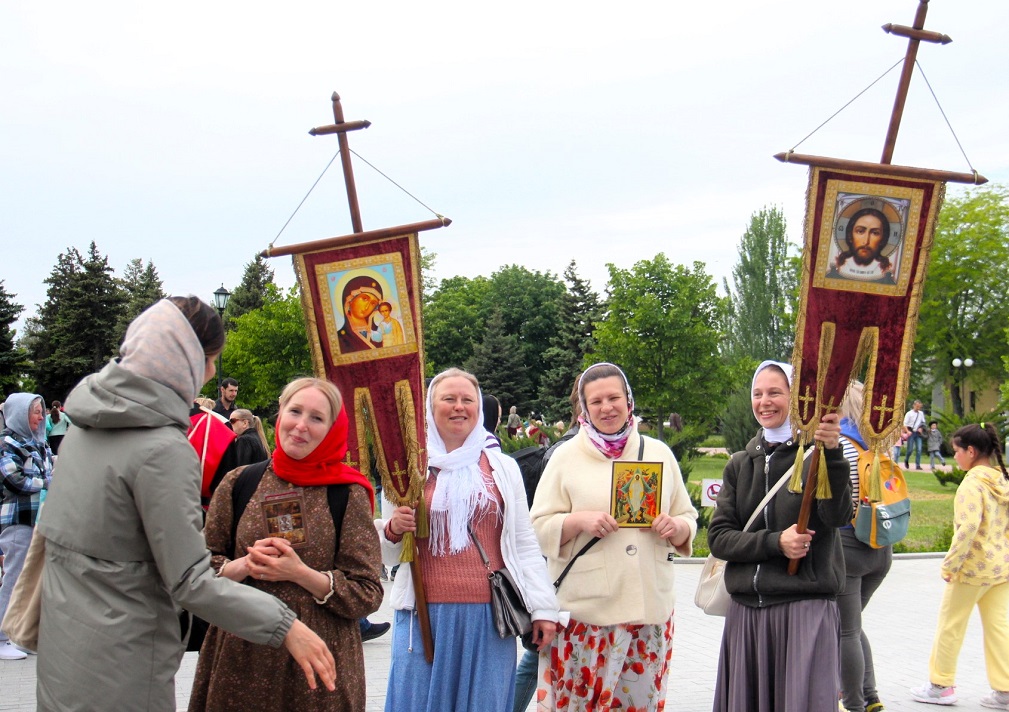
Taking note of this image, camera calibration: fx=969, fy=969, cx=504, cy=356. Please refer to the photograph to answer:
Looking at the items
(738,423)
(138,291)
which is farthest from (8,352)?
(738,423)

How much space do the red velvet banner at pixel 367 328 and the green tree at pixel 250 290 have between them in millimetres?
67976

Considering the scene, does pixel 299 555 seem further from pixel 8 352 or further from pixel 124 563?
pixel 8 352

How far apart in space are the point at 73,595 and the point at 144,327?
82cm

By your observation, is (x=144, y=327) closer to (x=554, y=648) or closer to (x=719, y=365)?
(x=554, y=648)

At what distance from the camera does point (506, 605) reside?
4.46 metres

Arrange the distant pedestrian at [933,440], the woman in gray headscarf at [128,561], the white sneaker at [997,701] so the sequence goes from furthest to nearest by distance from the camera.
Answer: the distant pedestrian at [933,440]
the white sneaker at [997,701]
the woman in gray headscarf at [128,561]

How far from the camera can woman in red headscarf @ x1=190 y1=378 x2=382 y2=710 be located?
349 centimetres

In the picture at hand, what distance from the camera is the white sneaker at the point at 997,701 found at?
698 centimetres

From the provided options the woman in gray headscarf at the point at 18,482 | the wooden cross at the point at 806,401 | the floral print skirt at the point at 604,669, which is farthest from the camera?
the woman in gray headscarf at the point at 18,482

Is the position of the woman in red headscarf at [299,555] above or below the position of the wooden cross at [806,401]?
below

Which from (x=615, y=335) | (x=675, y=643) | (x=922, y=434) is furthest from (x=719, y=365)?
(x=675, y=643)

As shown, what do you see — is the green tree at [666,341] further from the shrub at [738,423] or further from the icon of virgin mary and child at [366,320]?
the icon of virgin mary and child at [366,320]

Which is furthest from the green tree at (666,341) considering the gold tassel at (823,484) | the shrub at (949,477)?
the gold tassel at (823,484)

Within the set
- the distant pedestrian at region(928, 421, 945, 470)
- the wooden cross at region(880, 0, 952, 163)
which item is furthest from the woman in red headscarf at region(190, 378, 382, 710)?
the distant pedestrian at region(928, 421, 945, 470)
